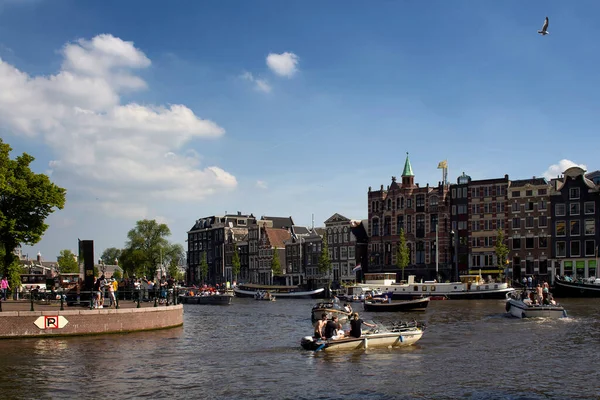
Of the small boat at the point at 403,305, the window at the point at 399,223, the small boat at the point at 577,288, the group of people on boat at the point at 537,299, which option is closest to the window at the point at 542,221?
the small boat at the point at 577,288

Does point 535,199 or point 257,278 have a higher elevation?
point 535,199

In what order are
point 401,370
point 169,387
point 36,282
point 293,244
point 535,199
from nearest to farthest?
point 169,387, point 401,370, point 36,282, point 535,199, point 293,244

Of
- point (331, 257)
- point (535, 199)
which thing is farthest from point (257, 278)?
point (535, 199)

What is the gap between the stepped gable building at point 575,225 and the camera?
10269cm

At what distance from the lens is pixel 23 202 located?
187ft

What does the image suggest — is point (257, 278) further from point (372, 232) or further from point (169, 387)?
point (169, 387)

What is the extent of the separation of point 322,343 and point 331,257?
102 meters

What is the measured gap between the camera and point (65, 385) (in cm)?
2597

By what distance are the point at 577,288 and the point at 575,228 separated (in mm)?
17497

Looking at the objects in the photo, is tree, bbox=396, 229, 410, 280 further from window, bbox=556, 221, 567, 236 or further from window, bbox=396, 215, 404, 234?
window, bbox=556, 221, 567, 236

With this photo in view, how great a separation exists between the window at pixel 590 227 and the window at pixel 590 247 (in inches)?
51.2

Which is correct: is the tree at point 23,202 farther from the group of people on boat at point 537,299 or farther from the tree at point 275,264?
the tree at point 275,264

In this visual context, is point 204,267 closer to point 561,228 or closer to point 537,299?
point 561,228

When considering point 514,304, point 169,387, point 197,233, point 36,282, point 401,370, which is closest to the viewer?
point 169,387
